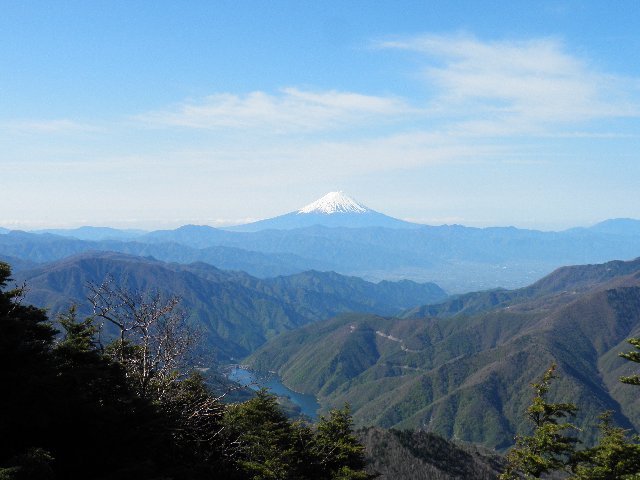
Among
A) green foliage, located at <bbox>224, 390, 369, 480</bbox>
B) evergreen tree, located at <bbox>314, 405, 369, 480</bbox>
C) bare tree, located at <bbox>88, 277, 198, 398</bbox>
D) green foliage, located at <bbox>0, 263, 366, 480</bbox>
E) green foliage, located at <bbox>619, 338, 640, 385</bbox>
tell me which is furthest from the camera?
evergreen tree, located at <bbox>314, 405, 369, 480</bbox>

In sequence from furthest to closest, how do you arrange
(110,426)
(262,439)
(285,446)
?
(285,446), (262,439), (110,426)

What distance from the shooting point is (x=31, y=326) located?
23062 mm

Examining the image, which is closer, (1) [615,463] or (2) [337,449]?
(1) [615,463]

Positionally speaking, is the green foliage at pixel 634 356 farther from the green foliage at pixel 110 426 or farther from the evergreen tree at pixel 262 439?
the evergreen tree at pixel 262 439

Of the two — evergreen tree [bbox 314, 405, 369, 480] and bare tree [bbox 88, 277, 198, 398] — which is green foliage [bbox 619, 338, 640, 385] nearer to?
evergreen tree [bbox 314, 405, 369, 480]

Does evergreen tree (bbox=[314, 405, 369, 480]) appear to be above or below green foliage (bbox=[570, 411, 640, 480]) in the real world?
below

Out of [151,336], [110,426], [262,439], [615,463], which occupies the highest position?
[151,336]

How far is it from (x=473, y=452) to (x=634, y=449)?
515 feet

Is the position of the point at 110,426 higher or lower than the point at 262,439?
higher

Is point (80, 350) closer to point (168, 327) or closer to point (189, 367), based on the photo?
point (168, 327)

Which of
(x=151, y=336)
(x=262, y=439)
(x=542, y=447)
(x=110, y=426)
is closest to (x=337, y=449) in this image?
(x=262, y=439)

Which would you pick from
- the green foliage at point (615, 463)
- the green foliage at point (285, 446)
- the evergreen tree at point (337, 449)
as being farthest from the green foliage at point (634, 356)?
the evergreen tree at point (337, 449)

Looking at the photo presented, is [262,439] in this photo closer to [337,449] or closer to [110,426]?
[337,449]

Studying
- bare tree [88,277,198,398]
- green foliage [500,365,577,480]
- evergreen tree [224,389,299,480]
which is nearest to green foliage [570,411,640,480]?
green foliage [500,365,577,480]
